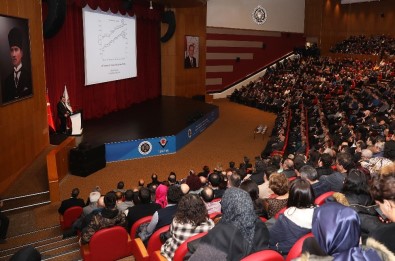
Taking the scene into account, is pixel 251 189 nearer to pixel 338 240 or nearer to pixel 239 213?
pixel 239 213

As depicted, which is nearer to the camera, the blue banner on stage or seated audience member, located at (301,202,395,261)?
seated audience member, located at (301,202,395,261)

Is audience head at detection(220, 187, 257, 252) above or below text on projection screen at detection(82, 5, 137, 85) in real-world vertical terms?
below

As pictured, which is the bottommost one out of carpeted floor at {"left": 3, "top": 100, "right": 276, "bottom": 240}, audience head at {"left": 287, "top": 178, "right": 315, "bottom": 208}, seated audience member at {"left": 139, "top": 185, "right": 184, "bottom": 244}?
carpeted floor at {"left": 3, "top": 100, "right": 276, "bottom": 240}

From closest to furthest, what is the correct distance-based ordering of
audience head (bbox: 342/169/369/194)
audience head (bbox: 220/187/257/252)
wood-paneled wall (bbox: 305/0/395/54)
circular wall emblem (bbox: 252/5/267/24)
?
audience head (bbox: 220/187/257/252) < audience head (bbox: 342/169/369/194) < circular wall emblem (bbox: 252/5/267/24) < wood-paneled wall (bbox: 305/0/395/54)

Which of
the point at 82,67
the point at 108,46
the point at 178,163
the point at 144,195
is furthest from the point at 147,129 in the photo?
the point at 144,195

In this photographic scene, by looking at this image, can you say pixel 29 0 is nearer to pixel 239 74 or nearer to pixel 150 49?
pixel 150 49

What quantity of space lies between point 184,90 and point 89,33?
6386 millimetres

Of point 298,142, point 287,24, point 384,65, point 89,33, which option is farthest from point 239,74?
point 298,142

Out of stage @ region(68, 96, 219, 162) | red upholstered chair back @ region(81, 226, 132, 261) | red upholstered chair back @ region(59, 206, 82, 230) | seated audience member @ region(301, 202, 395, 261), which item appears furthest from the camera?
stage @ region(68, 96, 219, 162)

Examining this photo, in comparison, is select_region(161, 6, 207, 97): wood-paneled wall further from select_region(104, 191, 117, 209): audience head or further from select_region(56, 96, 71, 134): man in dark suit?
select_region(104, 191, 117, 209): audience head

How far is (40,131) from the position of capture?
7.83 m

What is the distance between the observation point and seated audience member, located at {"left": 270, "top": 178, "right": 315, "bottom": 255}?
269 centimetres

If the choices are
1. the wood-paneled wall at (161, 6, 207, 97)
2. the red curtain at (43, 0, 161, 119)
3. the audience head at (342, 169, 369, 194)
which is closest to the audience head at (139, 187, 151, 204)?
the audience head at (342, 169, 369, 194)

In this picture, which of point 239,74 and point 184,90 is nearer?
point 184,90
